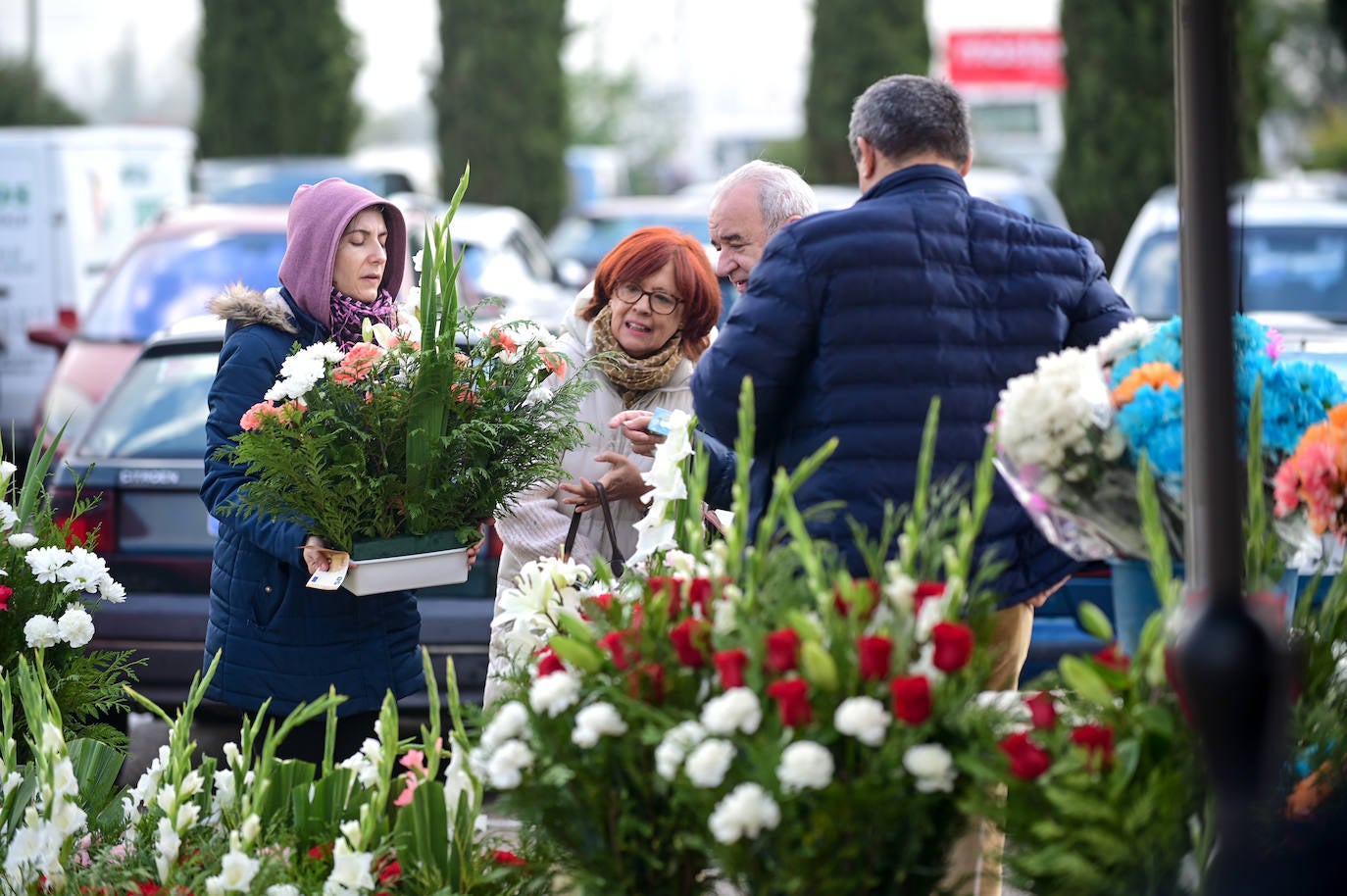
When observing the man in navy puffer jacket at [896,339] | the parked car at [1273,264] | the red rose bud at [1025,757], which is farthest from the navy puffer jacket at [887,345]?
the parked car at [1273,264]

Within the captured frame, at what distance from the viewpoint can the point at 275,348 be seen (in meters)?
3.49

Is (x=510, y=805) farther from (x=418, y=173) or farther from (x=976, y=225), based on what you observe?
(x=418, y=173)

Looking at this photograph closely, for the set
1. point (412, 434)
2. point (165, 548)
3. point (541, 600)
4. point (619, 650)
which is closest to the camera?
point (619, 650)

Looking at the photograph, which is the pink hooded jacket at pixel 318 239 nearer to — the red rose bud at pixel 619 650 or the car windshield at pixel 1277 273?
the red rose bud at pixel 619 650

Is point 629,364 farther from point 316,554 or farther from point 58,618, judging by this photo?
point 58,618

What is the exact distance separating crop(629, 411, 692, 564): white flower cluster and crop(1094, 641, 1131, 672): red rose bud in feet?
2.68

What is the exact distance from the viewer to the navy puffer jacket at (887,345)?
2.90m

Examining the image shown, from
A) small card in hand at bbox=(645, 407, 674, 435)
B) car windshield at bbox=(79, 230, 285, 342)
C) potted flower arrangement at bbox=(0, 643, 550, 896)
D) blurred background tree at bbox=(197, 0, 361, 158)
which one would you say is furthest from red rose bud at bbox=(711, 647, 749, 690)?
blurred background tree at bbox=(197, 0, 361, 158)

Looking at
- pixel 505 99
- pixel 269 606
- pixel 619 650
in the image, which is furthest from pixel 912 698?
pixel 505 99

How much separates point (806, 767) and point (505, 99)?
2030cm

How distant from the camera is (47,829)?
2.80 m

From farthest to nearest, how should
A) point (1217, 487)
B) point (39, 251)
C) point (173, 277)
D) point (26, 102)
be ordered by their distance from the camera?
point (26, 102), point (39, 251), point (173, 277), point (1217, 487)

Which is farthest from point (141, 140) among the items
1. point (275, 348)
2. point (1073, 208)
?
point (275, 348)

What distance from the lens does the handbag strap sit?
11.5 ft
